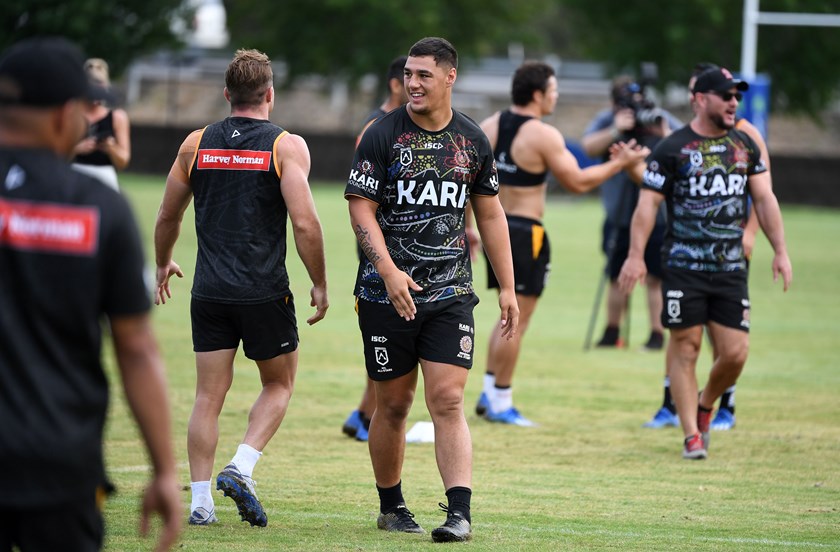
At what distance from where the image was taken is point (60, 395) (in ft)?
10.6

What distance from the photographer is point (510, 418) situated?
30.7ft

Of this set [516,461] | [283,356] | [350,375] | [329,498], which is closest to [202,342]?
[283,356]

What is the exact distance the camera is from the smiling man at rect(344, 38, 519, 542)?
5.86 m

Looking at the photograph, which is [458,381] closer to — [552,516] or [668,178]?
[552,516]

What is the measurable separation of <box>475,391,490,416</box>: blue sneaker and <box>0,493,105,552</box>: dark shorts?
641cm

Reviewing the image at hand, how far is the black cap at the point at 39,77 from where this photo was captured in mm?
3225

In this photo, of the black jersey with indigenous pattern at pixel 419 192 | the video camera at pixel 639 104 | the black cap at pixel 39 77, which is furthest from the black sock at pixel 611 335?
the black cap at pixel 39 77

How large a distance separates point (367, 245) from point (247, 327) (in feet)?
2.42

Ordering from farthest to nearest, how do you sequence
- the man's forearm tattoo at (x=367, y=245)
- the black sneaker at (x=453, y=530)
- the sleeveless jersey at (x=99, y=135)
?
the sleeveless jersey at (x=99, y=135) → the man's forearm tattoo at (x=367, y=245) → the black sneaker at (x=453, y=530)

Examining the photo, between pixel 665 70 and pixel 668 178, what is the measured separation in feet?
139

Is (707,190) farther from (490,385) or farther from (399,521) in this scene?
(399,521)

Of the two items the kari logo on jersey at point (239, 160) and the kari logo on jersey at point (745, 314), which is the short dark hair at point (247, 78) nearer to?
the kari logo on jersey at point (239, 160)

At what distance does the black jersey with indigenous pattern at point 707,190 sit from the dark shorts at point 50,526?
5.62m

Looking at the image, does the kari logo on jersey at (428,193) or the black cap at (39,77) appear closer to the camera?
the black cap at (39,77)
